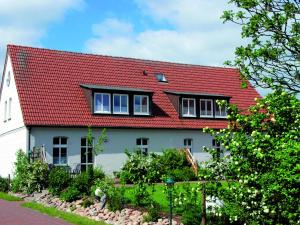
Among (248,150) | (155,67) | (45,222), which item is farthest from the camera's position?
(155,67)

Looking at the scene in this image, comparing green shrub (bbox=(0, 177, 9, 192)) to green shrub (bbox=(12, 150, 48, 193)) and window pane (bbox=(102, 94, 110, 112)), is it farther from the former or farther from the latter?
window pane (bbox=(102, 94, 110, 112))

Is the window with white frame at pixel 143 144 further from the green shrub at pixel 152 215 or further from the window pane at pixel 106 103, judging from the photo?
the green shrub at pixel 152 215

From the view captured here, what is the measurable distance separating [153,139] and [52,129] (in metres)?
6.99

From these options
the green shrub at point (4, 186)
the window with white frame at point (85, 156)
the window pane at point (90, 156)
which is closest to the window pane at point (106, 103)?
the window with white frame at point (85, 156)

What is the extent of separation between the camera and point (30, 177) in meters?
22.9

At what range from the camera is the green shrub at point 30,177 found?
22938 millimetres

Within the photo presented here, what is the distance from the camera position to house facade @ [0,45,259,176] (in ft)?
94.4

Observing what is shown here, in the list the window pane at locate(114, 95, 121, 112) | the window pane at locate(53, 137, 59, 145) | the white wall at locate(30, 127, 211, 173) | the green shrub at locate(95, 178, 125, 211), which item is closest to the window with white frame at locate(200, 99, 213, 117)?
the white wall at locate(30, 127, 211, 173)

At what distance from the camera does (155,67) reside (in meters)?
37.3

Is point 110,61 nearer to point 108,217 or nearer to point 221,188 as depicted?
point 108,217

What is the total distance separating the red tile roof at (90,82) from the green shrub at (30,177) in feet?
12.7

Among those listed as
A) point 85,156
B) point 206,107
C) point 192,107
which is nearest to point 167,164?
point 85,156

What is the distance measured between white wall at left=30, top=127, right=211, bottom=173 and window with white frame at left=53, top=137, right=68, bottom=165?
0.77 ft

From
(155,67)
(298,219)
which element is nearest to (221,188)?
(298,219)
